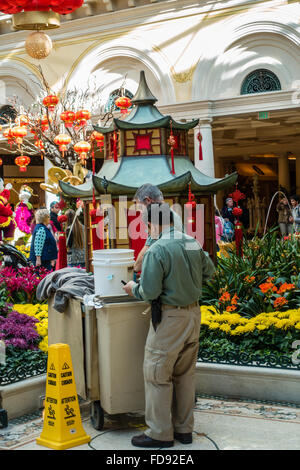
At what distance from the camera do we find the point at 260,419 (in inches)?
214

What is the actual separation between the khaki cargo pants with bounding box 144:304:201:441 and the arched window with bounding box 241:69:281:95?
46.5 feet

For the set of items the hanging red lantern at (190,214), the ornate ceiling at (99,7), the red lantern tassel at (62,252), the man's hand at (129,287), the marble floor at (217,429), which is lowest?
the marble floor at (217,429)

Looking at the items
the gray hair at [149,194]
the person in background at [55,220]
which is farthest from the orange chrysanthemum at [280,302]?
the person in background at [55,220]

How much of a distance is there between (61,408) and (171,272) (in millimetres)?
1318

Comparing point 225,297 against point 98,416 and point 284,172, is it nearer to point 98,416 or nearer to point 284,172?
point 98,416

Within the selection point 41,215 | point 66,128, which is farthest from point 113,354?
point 66,128

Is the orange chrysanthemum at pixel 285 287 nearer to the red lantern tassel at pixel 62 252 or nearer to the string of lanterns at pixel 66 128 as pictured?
the red lantern tassel at pixel 62 252

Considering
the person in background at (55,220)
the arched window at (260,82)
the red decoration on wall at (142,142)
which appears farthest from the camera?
the arched window at (260,82)

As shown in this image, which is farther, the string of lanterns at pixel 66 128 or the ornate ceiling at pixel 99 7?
the ornate ceiling at pixel 99 7

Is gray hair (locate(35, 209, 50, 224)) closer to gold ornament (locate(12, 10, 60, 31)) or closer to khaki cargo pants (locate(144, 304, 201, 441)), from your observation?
gold ornament (locate(12, 10, 60, 31))

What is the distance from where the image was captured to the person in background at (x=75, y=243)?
1125cm

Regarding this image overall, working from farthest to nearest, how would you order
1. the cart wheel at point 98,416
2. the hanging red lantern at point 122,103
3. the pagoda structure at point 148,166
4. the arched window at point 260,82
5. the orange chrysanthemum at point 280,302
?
the arched window at point 260,82 < the hanging red lantern at point 122,103 < the pagoda structure at point 148,166 < the orange chrysanthemum at point 280,302 < the cart wheel at point 98,416

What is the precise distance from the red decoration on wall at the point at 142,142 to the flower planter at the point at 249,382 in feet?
13.1

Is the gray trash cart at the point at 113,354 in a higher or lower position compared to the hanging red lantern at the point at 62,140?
lower
